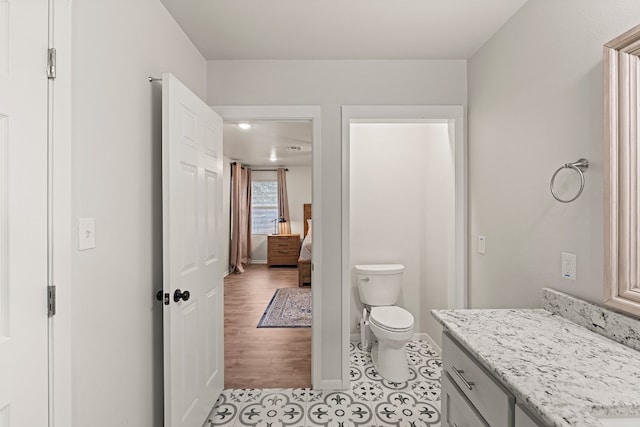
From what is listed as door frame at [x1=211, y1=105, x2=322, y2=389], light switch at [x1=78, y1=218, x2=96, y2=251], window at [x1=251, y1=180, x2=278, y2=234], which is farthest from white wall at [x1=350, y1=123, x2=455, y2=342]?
window at [x1=251, y1=180, x2=278, y2=234]

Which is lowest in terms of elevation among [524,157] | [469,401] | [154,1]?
[469,401]

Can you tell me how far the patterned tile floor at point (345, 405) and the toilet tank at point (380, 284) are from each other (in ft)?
2.09

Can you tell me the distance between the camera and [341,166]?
2.29m

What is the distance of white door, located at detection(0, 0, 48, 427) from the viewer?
853 millimetres

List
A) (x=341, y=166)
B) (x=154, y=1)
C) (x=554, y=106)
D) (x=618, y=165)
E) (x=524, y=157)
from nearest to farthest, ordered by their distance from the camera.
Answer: (x=618, y=165), (x=554, y=106), (x=154, y=1), (x=524, y=157), (x=341, y=166)

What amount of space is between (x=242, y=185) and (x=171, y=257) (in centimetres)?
582

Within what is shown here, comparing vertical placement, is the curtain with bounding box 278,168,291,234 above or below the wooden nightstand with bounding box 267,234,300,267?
above

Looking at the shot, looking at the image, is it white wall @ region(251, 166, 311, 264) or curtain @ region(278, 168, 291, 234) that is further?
white wall @ region(251, 166, 311, 264)

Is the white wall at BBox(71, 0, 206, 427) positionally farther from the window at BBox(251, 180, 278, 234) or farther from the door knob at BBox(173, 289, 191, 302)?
the window at BBox(251, 180, 278, 234)

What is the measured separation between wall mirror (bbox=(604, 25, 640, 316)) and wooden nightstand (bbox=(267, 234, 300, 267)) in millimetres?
6254

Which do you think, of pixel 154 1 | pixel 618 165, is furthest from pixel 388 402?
pixel 154 1

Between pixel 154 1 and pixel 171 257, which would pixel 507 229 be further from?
pixel 154 1

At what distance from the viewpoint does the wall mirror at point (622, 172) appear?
107 centimetres

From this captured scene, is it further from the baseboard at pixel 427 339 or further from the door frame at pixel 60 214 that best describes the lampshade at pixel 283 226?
the door frame at pixel 60 214
